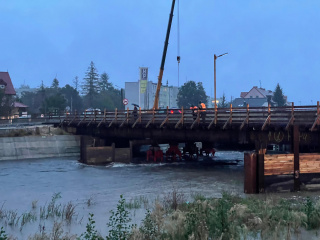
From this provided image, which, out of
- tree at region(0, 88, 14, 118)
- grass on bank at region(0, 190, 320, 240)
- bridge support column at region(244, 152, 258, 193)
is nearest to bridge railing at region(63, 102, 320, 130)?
Answer: bridge support column at region(244, 152, 258, 193)

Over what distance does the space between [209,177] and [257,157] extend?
10.8 meters

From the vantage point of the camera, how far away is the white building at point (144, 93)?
9168 cm

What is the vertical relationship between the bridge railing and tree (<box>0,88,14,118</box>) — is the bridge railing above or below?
below

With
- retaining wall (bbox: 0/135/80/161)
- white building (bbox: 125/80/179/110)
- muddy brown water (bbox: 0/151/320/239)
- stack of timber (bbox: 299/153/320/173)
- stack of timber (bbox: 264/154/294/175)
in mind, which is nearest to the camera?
muddy brown water (bbox: 0/151/320/239)

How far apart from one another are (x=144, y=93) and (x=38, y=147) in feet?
227

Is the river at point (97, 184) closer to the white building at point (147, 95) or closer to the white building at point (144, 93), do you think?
the white building at point (144, 93)

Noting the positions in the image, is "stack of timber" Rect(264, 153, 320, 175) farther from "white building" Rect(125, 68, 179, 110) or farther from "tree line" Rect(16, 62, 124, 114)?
"tree line" Rect(16, 62, 124, 114)

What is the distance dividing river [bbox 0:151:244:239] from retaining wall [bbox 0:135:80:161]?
2660 millimetres

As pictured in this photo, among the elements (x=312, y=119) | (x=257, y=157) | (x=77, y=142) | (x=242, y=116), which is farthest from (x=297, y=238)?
(x=77, y=142)

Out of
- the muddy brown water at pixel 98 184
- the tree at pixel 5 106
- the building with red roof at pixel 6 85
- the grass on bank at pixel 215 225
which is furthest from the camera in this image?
the building with red roof at pixel 6 85

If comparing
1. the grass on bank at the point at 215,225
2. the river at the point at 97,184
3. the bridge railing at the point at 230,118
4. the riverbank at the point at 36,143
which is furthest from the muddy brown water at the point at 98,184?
the bridge railing at the point at 230,118

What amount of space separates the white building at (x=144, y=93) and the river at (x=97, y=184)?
167ft

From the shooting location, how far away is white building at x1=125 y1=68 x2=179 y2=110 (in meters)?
91.7

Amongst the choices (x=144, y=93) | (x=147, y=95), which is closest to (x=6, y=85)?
(x=144, y=93)
